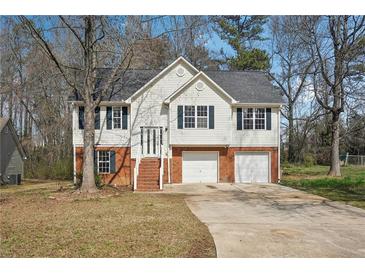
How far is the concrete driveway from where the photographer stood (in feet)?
22.7

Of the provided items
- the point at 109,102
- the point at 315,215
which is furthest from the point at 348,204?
the point at 109,102

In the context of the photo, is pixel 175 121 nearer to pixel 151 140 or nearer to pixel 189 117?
pixel 189 117

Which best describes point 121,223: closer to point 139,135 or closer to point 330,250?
point 330,250

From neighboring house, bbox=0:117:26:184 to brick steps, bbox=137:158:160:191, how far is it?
11428 mm

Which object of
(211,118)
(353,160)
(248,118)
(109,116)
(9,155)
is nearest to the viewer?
(211,118)

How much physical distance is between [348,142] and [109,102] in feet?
104

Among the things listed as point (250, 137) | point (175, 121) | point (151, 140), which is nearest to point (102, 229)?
point (175, 121)

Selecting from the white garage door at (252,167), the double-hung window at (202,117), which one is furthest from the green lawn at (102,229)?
the white garage door at (252,167)

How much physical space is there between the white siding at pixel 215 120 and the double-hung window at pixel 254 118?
1.21 meters

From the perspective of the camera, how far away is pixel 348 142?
4203 cm

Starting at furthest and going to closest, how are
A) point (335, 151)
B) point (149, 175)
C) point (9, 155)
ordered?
point (9, 155) < point (335, 151) < point (149, 175)

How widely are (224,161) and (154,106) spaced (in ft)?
17.3

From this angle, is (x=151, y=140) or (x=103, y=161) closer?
(x=103, y=161)

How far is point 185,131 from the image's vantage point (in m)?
20.5
